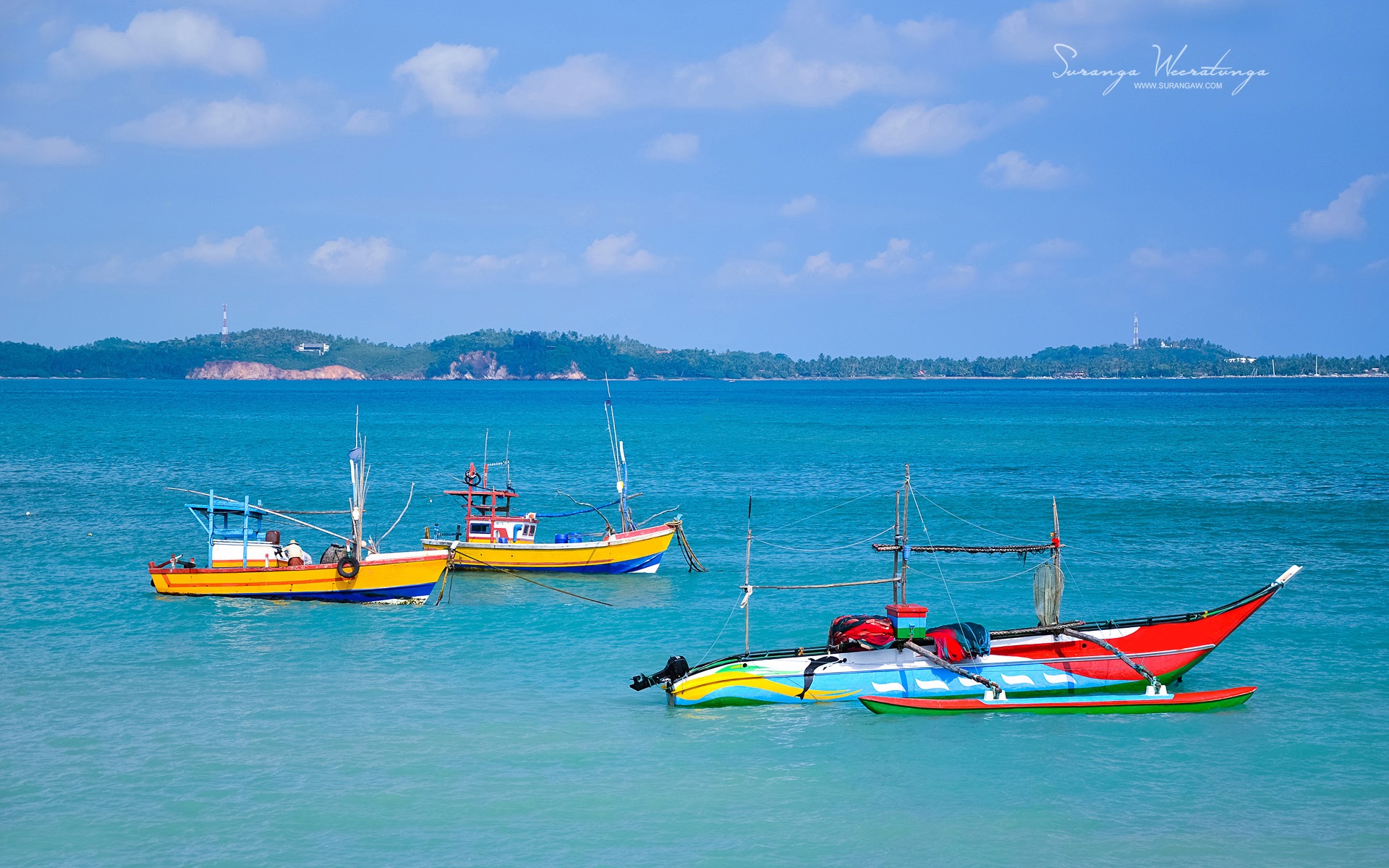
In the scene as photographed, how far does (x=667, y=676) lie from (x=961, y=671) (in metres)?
7.22

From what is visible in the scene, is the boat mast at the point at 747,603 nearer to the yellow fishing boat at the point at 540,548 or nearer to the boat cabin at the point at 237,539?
the yellow fishing boat at the point at 540,548

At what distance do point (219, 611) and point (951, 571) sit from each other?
89.9 feet

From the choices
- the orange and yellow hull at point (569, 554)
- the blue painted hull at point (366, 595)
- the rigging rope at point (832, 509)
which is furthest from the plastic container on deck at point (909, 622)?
the rigging rope at point (832, 509)

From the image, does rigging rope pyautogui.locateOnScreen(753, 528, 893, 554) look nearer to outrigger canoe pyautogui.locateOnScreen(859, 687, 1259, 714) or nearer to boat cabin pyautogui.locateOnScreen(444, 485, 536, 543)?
boat cabin pyautogui.locateOnScreen(444, 485, 536, 543)

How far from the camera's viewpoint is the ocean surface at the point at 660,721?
22297mm

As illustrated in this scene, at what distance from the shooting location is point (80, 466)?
Answer: 86.8m

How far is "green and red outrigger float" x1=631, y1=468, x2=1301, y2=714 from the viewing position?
2881 cm

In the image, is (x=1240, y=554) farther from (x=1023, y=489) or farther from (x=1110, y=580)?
(x=1023, y=489)

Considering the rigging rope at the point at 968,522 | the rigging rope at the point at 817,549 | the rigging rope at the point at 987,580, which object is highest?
the rigging rope at the point at 968,522

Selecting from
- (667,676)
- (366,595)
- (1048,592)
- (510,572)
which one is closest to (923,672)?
(1048,592)

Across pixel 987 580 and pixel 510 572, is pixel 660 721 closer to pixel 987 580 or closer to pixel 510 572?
pixel 510 572

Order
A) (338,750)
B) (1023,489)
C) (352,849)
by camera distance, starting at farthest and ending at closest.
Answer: (1023,489)
(338,750)
(352,849)

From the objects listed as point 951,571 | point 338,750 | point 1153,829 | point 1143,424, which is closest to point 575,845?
point 338,750

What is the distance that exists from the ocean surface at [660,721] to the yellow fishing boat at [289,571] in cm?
74
